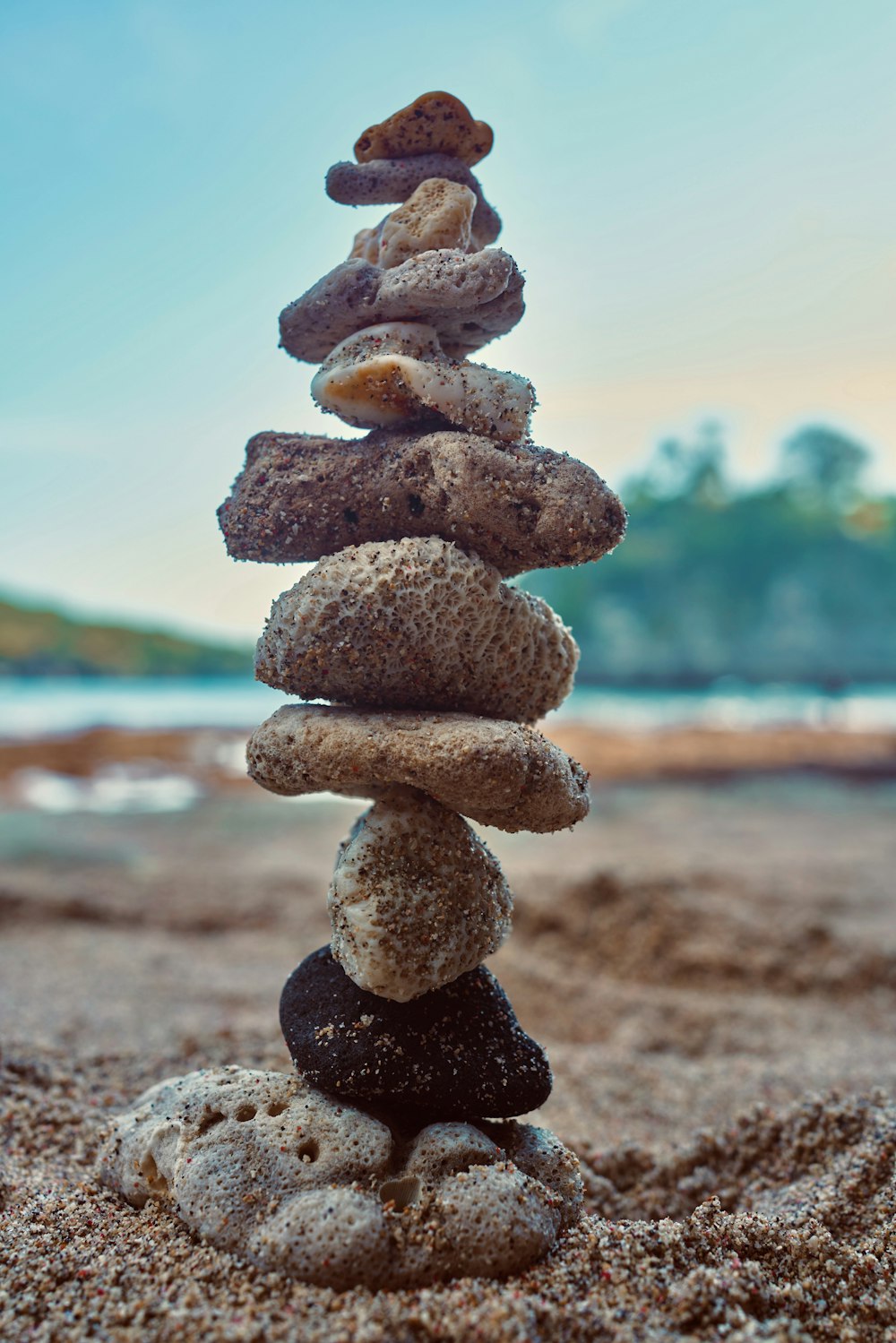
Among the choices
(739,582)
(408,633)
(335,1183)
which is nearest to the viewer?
(335,1183)

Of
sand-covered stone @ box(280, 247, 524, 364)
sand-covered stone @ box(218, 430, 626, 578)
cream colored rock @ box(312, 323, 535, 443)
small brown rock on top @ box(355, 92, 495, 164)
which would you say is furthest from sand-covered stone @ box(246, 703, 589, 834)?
small brown rock on top @ box(355, 92, 495, 164)

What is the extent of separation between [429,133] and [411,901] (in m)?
2.78

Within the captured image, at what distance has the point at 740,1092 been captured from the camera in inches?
204

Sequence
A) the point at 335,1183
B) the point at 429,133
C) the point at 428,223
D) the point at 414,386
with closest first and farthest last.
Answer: the point at 335,1183, the point at 414,386, the point at 428,223, the point at 429,133

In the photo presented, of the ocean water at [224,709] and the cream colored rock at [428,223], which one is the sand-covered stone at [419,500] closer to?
the cream colored rock at [428,223]

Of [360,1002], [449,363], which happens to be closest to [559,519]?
[449,363]

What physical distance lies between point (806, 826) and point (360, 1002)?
11.6 m

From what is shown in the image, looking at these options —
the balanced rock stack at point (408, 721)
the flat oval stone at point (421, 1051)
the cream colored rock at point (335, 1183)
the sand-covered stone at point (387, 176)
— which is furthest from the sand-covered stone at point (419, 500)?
the cream colored rock at point (335, 1183)

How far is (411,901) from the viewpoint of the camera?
3006mm

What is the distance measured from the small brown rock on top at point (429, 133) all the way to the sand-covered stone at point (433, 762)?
6.94 feet

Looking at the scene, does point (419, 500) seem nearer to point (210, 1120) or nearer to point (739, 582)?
point (210, 1120)

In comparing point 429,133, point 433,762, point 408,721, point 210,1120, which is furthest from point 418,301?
point 210,1120

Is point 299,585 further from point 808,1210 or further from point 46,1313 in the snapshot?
point 808,1210

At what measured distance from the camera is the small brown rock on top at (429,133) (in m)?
3.36
